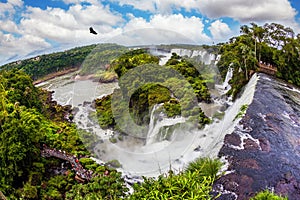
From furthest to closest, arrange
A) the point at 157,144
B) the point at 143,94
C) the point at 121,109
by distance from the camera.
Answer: the point at 143,94, the point at 157,144, the point at 121,109

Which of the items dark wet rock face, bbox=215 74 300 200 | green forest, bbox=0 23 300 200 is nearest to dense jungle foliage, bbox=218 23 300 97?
green forest, bbox=0 23 300 200

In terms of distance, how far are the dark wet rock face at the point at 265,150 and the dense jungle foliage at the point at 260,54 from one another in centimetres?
276

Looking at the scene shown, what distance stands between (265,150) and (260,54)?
7762mm

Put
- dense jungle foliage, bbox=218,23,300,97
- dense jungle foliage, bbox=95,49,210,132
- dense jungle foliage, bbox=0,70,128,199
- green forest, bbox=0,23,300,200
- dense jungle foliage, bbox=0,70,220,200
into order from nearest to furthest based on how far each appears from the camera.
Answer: green forest, bbox=0,23,300,200 < dense jungle foliage, bbox=0,70,220,200 < dense jungle foliage, bbox=0,70,128,199 < dense jungle foliage, bbox=95,49,210,132 < dense jungle foliage, bbox=218,23,300,97

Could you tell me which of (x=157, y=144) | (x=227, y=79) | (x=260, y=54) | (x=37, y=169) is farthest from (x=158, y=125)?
(x=260, y=54)

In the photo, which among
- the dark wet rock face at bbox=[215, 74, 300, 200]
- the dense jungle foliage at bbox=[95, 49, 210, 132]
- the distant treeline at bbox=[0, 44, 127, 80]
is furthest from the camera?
the distant treeline at bbox=[0, 44, 127, 80]

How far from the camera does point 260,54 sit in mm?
12758

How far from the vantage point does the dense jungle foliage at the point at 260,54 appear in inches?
444

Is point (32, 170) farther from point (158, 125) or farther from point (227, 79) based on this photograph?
point (227, 79)

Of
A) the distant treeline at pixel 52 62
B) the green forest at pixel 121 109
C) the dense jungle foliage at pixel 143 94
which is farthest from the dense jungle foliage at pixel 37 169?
the distant treeline at pixel 52 62

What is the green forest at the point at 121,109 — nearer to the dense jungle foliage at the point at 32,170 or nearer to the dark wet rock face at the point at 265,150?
the dense jungle foliage at the point at 32,170

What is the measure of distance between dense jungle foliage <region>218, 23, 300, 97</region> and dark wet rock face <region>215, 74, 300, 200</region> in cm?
276

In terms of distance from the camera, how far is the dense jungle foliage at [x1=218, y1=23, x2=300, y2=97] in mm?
11266

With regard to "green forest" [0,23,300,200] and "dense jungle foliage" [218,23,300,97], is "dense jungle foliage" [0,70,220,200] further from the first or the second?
"dense jungle foliage" [218,23,300,97]
